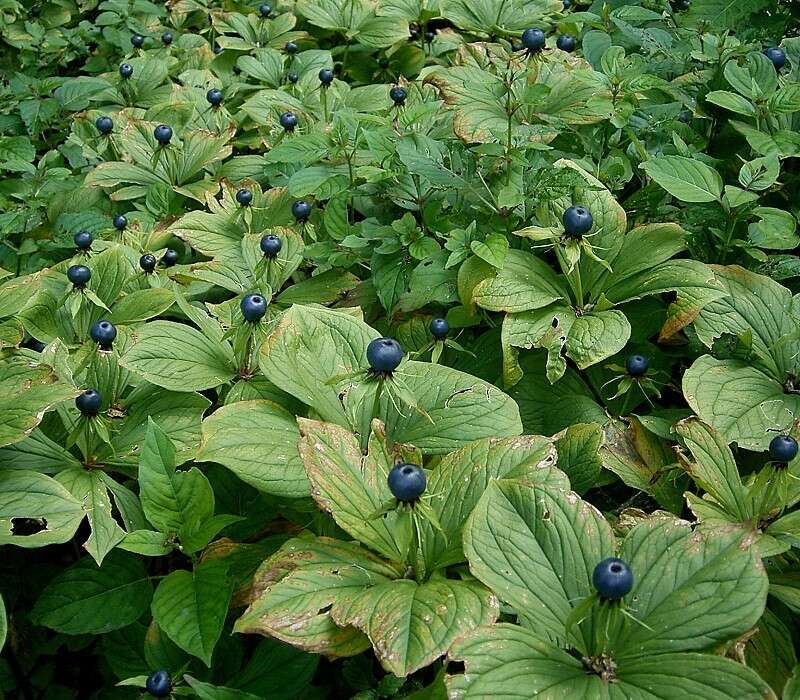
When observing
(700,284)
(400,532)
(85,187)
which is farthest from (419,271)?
(85,187)

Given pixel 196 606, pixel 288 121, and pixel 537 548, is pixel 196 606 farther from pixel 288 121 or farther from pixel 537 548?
pixel 288 121

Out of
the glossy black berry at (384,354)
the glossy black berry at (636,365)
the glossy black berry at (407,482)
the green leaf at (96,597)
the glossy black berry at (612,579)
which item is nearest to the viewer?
the glossy black berry at (612,579)

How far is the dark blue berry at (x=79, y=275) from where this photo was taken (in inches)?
108

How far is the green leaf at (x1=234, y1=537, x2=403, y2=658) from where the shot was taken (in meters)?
1.75

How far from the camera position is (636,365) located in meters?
2.50

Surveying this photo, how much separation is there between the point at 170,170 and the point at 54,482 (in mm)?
2139

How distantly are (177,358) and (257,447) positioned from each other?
1.74 feet

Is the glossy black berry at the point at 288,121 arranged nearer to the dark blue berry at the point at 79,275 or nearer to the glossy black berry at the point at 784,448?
the dark blue berry at the point at 79,275

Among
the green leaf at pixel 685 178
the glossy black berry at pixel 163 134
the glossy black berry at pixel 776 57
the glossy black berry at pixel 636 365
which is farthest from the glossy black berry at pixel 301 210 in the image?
the glossy black berry at pixel 776 57

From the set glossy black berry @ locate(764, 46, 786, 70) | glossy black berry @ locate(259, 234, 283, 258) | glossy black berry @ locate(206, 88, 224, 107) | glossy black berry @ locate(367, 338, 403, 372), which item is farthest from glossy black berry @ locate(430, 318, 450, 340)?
glossy black berry @ locate(206, 88, 224, 107)

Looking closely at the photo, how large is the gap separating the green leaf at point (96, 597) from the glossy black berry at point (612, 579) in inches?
54.6

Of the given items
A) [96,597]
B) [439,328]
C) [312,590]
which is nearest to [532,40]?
[439,328]

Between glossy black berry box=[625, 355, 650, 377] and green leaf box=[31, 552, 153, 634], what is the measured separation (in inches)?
62.0

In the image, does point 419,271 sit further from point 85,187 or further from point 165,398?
point 85,187
